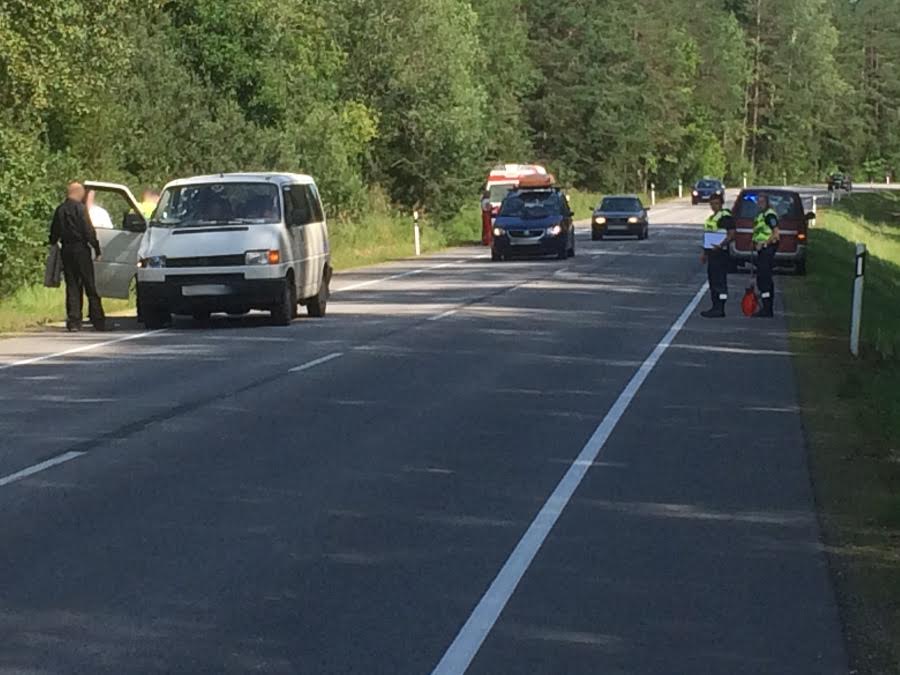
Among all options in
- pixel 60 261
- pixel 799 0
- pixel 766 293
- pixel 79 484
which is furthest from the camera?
pixel 799 0

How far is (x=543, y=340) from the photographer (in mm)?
21172

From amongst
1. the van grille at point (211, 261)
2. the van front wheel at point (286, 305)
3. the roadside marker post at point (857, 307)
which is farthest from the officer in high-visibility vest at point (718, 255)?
the van grille at point (211, 261)

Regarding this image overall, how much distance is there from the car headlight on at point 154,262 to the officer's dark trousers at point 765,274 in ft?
26.1

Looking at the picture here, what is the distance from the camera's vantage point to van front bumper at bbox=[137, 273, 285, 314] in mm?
22953

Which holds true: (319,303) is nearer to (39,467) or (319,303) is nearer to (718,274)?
(718,274)

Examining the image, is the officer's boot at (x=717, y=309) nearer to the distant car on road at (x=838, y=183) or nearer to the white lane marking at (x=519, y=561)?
the white lane marking at (x=519, y=561)

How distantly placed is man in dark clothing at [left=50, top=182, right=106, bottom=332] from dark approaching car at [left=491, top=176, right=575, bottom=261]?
19819 millimetres

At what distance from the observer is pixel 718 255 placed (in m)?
25.2

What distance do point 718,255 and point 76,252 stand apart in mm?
8543

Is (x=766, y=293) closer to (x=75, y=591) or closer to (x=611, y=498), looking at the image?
(x=611, y=498)

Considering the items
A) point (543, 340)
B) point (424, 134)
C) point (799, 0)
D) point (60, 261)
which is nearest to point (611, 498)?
point (543, 340)

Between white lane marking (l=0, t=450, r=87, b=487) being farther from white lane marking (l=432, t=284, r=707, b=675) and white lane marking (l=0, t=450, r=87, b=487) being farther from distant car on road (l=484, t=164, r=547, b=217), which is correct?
distant car on road (l=484, t=164, r=547, b=217)

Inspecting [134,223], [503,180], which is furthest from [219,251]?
[503,180]

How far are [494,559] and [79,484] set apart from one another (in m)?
3.29
